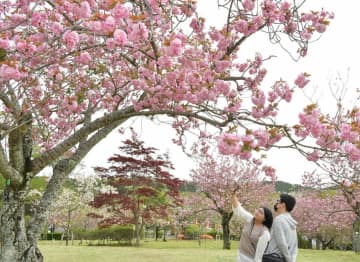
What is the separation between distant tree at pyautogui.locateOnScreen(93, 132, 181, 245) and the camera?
23.8m

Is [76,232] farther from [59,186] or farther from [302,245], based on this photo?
[59,186]

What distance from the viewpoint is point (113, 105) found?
24.6 feet

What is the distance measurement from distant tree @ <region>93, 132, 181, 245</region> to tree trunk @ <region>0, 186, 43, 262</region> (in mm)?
17548

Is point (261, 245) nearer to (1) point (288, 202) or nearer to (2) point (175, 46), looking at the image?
(1) point (288, 202)

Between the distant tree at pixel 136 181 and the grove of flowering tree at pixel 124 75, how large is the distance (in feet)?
54.4

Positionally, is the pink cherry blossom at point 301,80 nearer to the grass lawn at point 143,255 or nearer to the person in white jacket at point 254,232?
the person in white jacket at point 254,232

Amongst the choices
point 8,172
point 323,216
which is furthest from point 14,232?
point 323,216

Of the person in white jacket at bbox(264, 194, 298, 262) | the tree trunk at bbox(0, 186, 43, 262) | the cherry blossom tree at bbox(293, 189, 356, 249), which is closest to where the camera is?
the person in white jacket at bbox(264, 194, 298, 262)

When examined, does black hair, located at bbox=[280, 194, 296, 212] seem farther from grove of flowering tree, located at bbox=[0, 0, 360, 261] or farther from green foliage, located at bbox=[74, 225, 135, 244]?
green foliage, located at bbox=[74, 225, 135, 244]

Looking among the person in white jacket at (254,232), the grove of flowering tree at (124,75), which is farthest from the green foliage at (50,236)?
the person in white jacket at (254,232)

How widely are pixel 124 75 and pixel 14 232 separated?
2.70 m

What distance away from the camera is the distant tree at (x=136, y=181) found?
23781mm

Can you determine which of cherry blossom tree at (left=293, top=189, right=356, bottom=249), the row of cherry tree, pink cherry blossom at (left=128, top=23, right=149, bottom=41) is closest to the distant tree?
the row of cherry tree

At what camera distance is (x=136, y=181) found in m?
24.1
